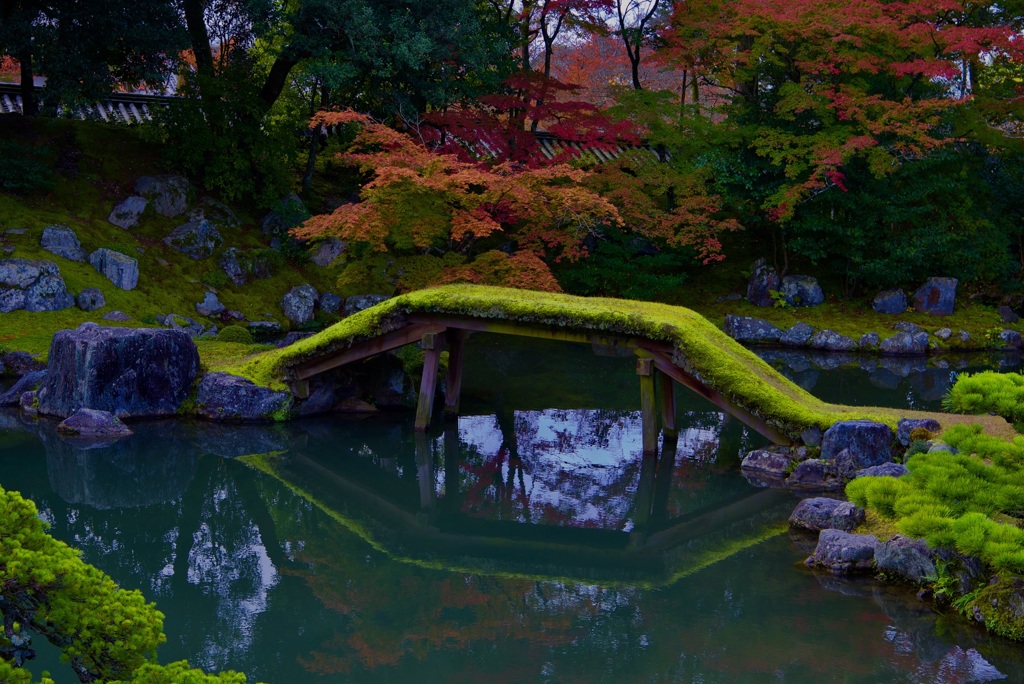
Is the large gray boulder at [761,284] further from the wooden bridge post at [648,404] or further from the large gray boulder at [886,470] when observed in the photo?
the large gray boulder at [886,470]

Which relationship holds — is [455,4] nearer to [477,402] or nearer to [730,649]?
[477,402]

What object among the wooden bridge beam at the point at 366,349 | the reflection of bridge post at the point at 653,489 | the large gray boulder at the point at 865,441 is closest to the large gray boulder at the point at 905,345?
the reflection of bridge post at the point at 653,489

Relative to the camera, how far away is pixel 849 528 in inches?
392

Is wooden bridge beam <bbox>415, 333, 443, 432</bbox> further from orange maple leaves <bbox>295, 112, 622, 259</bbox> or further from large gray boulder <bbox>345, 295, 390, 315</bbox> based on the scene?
large gray boulder <bbox>345, 295, 390, 315</bbox>

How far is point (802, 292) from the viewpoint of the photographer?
23.0m

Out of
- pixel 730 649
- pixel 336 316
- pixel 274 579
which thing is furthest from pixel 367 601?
pixel 336 316

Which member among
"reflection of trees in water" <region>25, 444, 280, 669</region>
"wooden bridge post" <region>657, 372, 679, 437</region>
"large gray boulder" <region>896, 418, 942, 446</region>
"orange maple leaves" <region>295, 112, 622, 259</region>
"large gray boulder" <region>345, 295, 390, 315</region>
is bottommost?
"reflection of trees in water" <region>25, 444, 280, 669</region>

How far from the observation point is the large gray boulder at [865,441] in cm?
1153

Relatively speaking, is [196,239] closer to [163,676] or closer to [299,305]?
[299,305]

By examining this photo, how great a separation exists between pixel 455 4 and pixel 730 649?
15.9m

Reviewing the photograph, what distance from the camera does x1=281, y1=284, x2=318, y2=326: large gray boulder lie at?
20.4 meters

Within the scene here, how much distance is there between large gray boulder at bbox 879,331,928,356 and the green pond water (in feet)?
14.0

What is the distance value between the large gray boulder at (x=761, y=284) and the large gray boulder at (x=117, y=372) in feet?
44.2

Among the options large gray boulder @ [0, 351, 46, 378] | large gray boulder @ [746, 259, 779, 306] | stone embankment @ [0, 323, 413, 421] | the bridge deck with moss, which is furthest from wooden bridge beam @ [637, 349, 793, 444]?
large gray boulder @ [746, 259, 779, 306]
